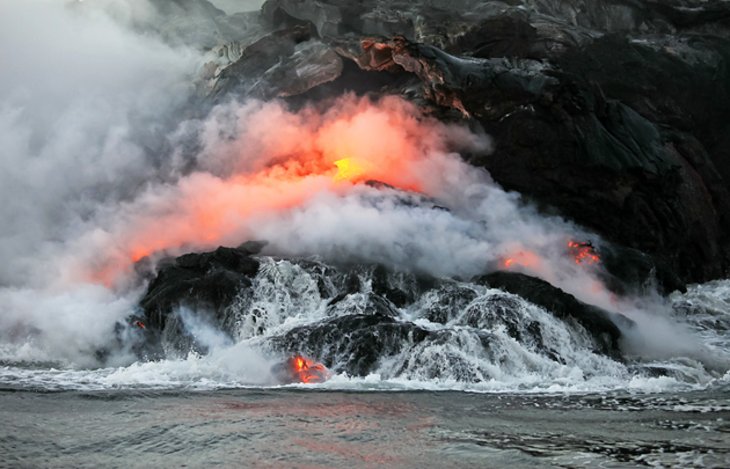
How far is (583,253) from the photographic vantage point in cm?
2277

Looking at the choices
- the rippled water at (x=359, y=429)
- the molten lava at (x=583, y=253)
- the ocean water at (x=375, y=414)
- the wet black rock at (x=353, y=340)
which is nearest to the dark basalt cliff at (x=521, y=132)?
the wet black rock at (x=353, y=340)

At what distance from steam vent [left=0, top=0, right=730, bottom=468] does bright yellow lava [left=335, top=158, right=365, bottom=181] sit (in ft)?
0.45

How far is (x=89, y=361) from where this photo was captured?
56.3 ft

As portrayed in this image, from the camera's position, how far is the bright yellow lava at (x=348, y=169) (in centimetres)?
2736

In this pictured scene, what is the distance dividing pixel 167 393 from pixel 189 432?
3386mm

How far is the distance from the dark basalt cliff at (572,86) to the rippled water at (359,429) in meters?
13.0

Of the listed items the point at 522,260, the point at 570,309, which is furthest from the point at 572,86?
the point at 570,309

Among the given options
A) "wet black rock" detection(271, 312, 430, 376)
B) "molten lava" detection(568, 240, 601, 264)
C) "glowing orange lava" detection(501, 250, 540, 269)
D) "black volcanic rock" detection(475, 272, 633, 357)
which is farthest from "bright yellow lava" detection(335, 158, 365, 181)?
"wet black rock" detection(271, 312, 430, 376)

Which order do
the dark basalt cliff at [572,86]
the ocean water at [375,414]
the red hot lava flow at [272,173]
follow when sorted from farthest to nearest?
the dark basalt cliff at [572,86], the red hot lava flow at [272,173], the ocean water at [375,414]

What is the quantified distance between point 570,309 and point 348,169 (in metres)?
12.3

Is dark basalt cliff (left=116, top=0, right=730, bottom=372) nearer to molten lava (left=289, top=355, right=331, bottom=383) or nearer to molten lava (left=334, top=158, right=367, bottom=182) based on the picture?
molten lava (left=289, top=355, right=331, bottom=383)

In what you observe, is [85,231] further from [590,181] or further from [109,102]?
[590,181]

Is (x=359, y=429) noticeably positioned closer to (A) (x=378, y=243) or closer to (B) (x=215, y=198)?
(A) (x=378, y=243)

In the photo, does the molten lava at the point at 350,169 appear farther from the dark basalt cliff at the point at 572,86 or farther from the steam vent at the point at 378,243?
the dark basalt cliff at the point at 572,86
